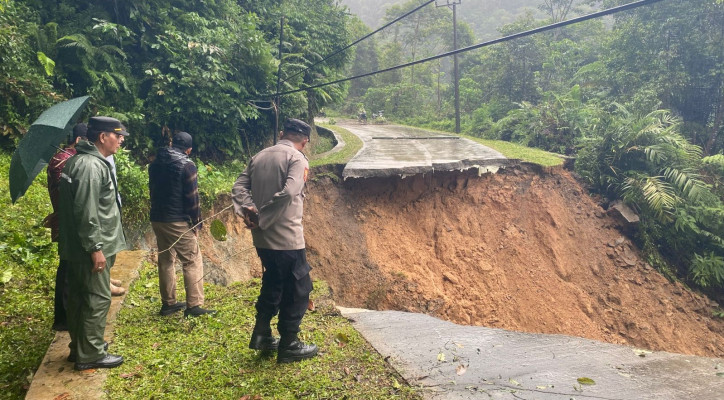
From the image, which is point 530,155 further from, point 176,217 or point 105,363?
point 105,363

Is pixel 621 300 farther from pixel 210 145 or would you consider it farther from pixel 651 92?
pixel 210 145

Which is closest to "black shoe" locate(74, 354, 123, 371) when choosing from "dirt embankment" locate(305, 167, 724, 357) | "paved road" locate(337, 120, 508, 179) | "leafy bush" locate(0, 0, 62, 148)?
"dirt embankment" locate(305, 167, 724, 357)

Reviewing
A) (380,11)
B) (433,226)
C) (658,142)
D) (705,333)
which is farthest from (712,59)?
(380,11)

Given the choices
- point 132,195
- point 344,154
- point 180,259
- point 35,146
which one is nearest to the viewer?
point 35,146

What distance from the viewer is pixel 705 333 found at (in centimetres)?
1002

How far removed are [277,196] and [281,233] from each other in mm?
299

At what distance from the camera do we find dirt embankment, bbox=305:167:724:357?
9352 millimetres

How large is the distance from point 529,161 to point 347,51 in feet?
23.1

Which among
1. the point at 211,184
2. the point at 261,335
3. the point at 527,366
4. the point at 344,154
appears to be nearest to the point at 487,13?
the point at 344,154

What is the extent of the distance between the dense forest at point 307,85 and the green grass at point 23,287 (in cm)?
224

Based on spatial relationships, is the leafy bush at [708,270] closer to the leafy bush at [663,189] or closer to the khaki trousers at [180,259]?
the leafy bush at [663,189]

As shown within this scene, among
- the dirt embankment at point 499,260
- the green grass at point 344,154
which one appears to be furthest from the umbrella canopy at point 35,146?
the green grass at point 344,154

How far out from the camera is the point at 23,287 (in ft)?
15.4

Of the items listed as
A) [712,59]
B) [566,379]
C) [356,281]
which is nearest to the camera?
[566,379]
